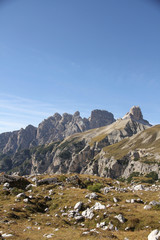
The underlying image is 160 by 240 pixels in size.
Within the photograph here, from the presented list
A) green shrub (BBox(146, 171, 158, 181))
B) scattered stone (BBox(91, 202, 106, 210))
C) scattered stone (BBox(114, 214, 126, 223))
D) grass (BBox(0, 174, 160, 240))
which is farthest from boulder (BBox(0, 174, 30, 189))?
green shrub (BBox(146, 171, 158, 181))

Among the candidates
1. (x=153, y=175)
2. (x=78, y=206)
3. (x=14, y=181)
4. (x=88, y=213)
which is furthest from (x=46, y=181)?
(x=153, y=175)

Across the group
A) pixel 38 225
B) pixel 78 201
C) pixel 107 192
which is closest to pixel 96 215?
pixel 78 201

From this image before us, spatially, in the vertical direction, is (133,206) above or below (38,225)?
above

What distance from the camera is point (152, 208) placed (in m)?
21.2

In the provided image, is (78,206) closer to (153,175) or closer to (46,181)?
(46,181)

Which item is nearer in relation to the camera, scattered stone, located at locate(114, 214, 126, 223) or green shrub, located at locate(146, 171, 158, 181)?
scattered stone, located at locate(114, 214, 126, 223)

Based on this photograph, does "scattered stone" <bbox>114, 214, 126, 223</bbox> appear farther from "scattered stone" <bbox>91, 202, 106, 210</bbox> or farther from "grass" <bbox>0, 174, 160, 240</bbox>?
"scattered stone" <bbox>91, 202, 106, 210</bbox>

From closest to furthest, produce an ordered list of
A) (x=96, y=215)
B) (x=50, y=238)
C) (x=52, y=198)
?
(x=50, y=238)
(x=96, y=215)
(x=52, y=198)

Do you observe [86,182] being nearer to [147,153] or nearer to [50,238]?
[50,238]

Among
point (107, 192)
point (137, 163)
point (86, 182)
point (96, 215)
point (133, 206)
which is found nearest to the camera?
point (96, 215)

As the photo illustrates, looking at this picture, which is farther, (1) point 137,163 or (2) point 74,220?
(1) point 137,163

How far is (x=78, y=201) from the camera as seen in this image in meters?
25.1

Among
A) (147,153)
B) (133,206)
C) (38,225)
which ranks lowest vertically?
(38,225)

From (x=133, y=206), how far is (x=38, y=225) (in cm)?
1326
